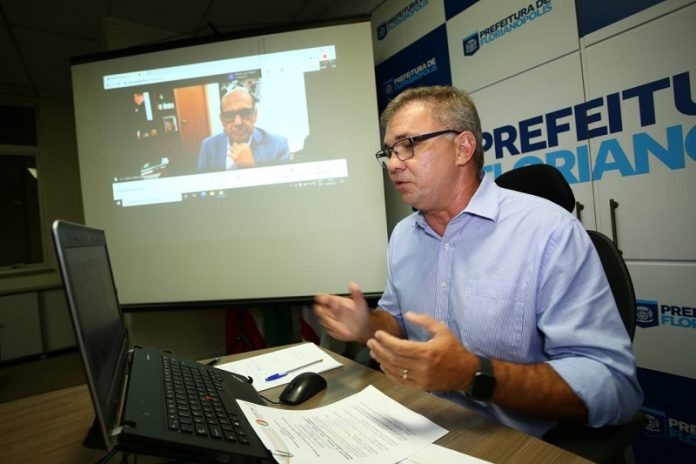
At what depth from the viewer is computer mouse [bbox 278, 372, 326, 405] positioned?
2.63 feet

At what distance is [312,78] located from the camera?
2137 mm

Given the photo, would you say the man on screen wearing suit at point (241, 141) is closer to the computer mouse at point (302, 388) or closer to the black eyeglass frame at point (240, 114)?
the black eyeglass frame at point (240, 114)

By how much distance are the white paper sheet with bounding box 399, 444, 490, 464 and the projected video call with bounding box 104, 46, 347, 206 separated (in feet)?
5.63

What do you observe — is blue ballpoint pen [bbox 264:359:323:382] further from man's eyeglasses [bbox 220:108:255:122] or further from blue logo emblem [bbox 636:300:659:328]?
man's eyeglasses [bbox 220:108:255:122]

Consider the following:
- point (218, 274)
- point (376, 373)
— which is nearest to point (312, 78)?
point (218, 274)

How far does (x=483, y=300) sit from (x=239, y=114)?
1.81m

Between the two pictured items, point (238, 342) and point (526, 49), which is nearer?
point (526, 49)

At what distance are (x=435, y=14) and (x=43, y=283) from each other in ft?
17.8

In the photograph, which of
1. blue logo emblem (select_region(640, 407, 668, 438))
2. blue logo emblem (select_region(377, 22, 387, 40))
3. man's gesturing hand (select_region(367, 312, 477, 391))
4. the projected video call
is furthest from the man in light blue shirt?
blue logo emblem (select_region(377, 22, 387, 40))

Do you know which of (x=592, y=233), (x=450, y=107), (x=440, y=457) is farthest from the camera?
(x=450, y=107)

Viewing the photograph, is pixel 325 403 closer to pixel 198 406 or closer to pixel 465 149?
pixel 198 406

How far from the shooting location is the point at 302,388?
83cm

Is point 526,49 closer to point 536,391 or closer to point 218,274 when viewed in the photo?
point 536,391

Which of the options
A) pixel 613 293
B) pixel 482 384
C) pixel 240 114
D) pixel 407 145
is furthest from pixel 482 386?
pixel 240 114
